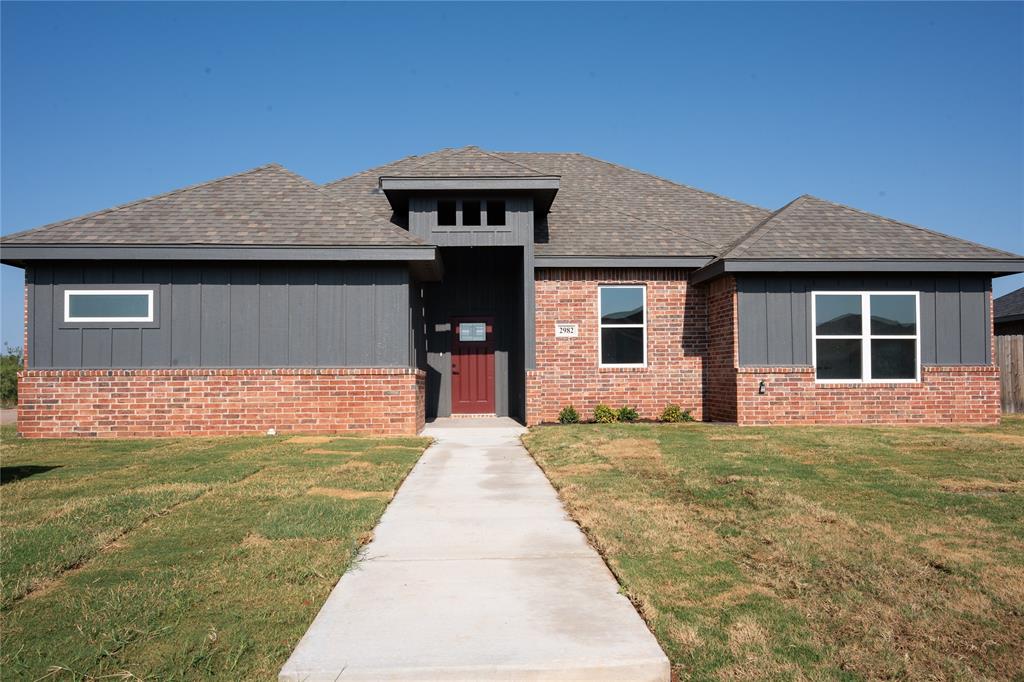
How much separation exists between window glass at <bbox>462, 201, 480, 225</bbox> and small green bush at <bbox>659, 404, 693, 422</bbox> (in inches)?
224

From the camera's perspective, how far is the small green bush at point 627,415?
1484 centimetres

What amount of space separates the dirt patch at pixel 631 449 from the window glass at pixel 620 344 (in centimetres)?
408

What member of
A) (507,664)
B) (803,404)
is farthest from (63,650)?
(803,404)

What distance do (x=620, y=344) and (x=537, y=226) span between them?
3382 millimetres

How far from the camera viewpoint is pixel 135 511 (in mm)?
6176

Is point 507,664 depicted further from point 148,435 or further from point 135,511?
point 148,435

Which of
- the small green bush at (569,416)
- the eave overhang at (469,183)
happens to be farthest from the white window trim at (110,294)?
the small green bush at (569,416)

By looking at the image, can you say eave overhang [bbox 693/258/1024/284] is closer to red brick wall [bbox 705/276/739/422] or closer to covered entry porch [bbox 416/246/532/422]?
red brick wall [bbox 705/276/739/422]

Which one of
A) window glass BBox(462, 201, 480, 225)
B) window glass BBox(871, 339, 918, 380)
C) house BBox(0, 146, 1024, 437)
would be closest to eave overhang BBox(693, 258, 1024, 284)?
house BBox(0, 146, 1024, 437)

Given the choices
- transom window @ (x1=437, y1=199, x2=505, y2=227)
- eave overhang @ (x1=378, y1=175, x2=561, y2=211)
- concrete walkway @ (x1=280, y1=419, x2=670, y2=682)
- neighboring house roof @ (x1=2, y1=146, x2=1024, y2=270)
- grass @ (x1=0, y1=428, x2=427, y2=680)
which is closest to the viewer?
concrete walkway @ (x1=280, y1=419, x2=670, y2=682)

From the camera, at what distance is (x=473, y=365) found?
17.1 metres

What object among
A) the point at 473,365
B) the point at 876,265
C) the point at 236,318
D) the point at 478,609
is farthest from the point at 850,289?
the point at 478,609

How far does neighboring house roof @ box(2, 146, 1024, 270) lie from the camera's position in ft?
41.5

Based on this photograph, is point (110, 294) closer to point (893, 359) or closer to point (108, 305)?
point (108, 305)
